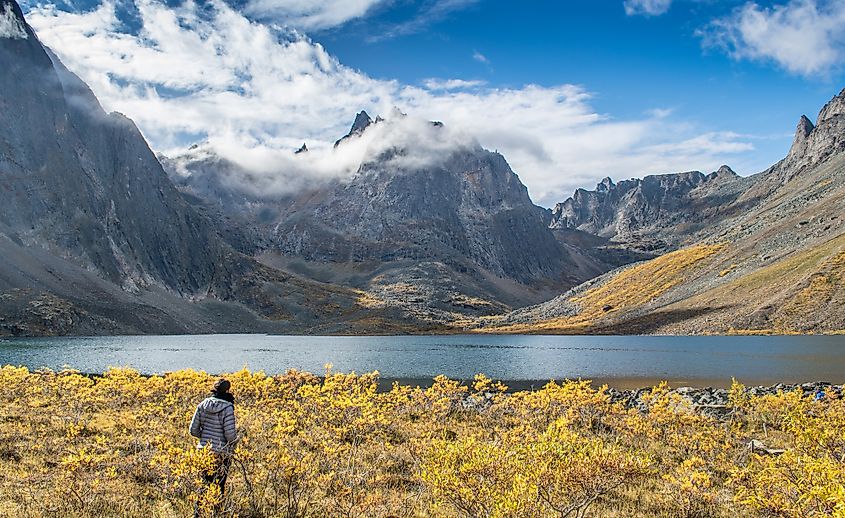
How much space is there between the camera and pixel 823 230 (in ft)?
493

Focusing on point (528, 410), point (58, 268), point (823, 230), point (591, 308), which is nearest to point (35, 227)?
point (58, 268)

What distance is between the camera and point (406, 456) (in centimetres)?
1872

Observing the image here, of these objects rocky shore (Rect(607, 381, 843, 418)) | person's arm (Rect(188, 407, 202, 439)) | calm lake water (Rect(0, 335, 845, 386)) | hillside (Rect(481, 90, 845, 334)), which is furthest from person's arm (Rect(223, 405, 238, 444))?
hillside (Rect(481, 90, 845, 334))

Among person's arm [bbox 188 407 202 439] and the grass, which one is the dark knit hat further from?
the grass

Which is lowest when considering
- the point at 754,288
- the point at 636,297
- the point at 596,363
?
the point at 596,363

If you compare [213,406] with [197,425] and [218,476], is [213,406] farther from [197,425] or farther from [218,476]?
[218,476]

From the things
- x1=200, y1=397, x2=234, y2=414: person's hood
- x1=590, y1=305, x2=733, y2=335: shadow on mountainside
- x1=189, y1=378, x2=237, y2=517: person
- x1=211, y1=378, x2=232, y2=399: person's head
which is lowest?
x1=590, y1=305, x2=733, y2=335: shadow on mountainside

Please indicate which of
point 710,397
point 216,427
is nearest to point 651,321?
point 710,397

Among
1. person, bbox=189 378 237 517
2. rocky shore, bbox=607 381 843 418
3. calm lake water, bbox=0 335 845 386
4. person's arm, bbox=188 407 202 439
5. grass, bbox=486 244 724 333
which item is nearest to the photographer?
person, bbox=189 378 237 517

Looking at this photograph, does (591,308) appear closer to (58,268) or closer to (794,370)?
(794,370)

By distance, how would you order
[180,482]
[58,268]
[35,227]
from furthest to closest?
1. [35,227]
2. [58,268]
3. [180,482]

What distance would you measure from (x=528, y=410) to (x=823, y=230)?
161 metres

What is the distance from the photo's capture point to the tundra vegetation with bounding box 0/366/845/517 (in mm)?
10031

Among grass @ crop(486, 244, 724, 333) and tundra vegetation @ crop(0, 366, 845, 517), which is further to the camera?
grass @ crop(486, 244, 724, 333)
